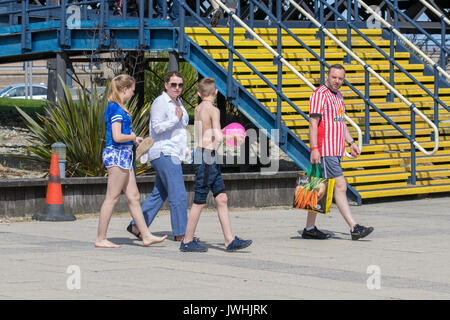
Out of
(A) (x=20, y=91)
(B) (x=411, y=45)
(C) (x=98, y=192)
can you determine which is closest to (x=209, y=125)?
(C) (x=98, y=192)

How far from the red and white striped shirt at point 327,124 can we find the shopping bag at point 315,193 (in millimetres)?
241

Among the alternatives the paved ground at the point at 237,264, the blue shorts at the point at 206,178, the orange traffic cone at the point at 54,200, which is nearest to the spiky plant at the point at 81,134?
the orange traffic cone at the point at 54,200

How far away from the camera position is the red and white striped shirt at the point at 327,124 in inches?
411

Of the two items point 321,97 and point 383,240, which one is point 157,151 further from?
point 383,240

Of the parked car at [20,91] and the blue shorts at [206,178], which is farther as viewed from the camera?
the parked car at [20,91]

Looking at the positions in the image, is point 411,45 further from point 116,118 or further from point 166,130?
point 116,118

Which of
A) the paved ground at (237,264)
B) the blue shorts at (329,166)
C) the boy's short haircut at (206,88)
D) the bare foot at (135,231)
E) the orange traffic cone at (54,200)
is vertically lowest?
the paved ground at (237,264)

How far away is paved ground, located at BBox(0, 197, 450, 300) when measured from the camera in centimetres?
710

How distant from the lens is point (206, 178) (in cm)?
941

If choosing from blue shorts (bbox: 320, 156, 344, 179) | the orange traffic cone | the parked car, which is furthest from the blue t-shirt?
the parked car

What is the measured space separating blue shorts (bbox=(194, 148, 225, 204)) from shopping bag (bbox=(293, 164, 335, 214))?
4.21 ft

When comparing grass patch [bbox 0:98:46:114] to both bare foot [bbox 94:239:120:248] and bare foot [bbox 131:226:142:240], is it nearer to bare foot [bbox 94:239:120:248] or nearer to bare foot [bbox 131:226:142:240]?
bare foot [bbox 131:226:142:240]

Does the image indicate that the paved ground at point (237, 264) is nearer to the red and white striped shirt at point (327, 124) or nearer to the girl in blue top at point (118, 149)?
the girl in blue top at point (118, 149)

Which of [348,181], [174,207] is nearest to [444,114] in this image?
[348,181]
